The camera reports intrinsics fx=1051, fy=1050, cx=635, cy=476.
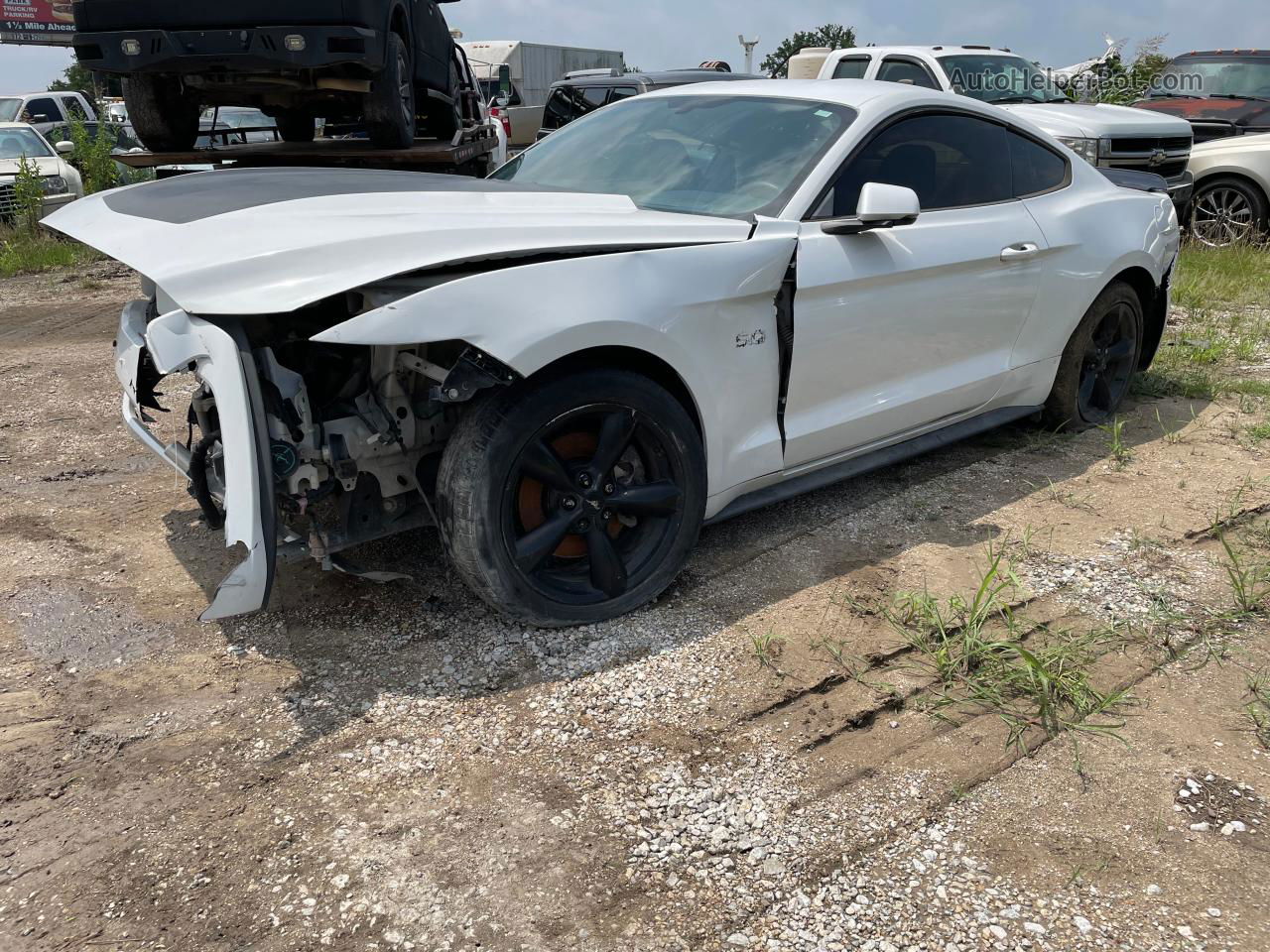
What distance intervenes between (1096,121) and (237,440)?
8.91m

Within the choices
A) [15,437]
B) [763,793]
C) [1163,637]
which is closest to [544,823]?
[763,793]

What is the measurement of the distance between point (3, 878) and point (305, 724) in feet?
2.49

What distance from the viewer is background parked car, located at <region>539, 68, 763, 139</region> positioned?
451 inches

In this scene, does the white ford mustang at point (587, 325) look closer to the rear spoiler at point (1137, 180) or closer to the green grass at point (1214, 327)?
the rear spoiler at point (1137, 180)

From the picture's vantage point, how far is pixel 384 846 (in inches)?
93.9

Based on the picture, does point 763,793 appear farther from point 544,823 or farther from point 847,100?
point 847,100

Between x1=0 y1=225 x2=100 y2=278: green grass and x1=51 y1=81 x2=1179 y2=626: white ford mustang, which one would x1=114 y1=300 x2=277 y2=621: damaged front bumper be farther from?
x1=0 y1=225 x2=100 y2=278: green grass

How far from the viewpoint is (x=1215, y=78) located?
12625 mm

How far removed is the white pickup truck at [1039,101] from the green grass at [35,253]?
782cm

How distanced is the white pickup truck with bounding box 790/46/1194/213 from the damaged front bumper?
8322 millimetres

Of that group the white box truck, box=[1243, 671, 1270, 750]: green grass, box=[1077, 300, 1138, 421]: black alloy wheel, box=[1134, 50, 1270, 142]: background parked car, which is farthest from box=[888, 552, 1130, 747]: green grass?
the white box truck

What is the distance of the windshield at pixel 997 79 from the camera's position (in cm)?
997

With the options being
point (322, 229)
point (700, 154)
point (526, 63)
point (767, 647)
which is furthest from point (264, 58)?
point (526, 63)

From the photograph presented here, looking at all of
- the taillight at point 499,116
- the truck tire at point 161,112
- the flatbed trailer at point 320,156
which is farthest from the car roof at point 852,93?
the taillight at point 499,116
